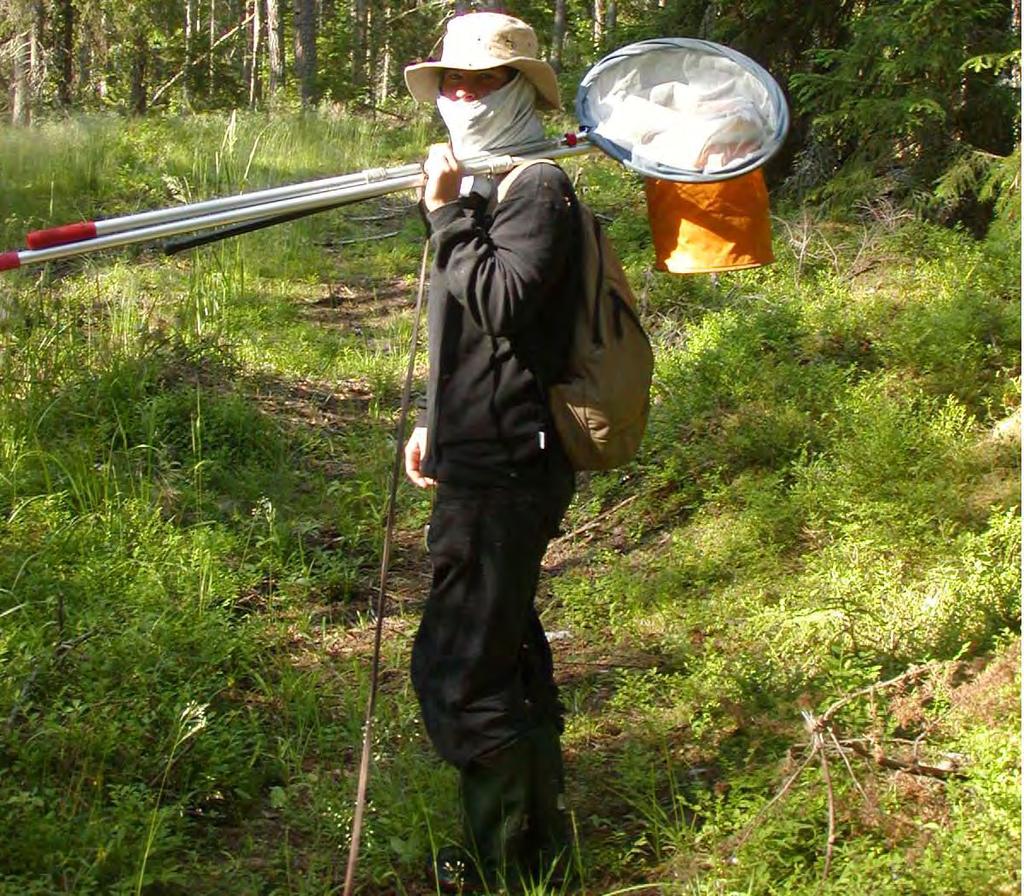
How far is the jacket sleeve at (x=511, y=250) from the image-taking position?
9.54 feet

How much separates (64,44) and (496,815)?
68.3 feet

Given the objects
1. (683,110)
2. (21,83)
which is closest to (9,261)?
(683,110)

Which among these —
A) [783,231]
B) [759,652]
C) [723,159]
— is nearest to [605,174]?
[783,231]

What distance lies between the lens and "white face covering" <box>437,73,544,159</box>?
312 cm

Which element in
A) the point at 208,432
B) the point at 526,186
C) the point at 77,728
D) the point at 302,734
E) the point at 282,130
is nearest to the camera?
the point at 526,186

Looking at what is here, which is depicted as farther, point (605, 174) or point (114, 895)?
point (605, 174)

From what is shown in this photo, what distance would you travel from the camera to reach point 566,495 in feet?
10.9

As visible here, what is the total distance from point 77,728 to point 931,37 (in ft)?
21.7

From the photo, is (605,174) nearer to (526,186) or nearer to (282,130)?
(282,130)

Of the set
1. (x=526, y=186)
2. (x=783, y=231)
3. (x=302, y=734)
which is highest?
(x=526, y=186)

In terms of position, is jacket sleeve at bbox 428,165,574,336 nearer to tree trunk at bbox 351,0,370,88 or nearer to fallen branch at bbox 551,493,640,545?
fallen branch at bbox 551,493,640,545

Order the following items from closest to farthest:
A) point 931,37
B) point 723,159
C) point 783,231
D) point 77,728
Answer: point 723,159 → point 77,728 → point 931,37 → point 783,231

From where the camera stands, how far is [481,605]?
3217mm

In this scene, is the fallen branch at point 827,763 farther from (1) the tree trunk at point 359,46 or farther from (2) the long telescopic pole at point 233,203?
(1) the tree trunk at point 359,46
